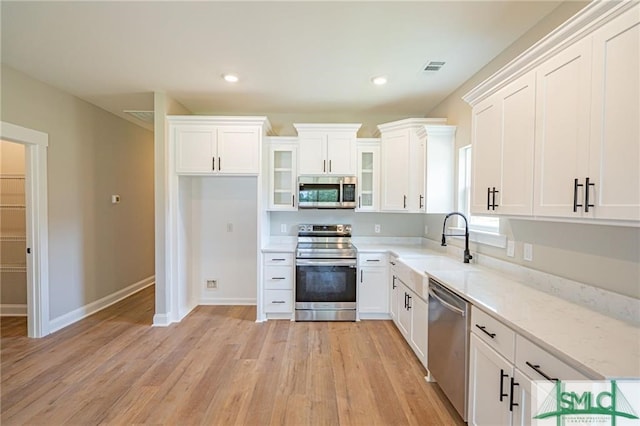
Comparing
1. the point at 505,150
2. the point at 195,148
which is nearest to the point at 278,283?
the point at 195,148

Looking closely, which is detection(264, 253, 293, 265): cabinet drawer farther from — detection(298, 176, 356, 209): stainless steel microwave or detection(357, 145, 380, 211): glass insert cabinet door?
detection(357, 145, 380, 211): glass insert cabinet door

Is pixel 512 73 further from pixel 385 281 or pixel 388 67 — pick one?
pixel 385 281

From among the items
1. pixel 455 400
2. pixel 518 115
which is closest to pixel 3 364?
pixel 455 400

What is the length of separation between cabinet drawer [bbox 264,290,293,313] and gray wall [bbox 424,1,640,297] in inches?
89.7

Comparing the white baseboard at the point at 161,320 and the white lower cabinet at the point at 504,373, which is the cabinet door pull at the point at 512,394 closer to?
the white lower cabinet at the point at 504,373

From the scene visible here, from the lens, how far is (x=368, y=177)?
399cm

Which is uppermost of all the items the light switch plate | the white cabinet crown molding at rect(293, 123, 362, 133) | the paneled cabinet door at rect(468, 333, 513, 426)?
the white cabinet crown molding at rect(293, 123, 362, 133)

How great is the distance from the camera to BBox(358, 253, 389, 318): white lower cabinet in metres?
3.65

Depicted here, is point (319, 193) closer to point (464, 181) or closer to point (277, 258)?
point (277, 258)

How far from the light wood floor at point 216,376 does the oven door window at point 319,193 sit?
157 cm

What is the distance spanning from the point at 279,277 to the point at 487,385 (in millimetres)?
2519

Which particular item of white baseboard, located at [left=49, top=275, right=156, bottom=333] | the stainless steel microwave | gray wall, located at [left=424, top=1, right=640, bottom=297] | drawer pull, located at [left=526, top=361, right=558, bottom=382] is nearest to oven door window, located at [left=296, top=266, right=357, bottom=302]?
the stainless steel microwave

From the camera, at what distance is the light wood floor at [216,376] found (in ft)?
6.69

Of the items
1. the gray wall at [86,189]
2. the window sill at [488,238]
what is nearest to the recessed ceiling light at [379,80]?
the window sill at [488,238]
